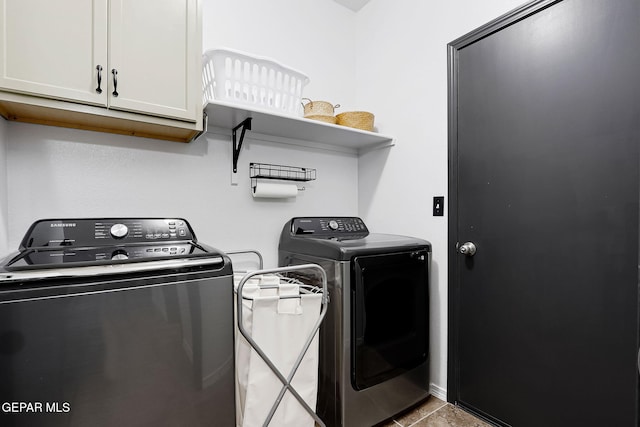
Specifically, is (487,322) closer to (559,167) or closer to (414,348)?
(414,348)

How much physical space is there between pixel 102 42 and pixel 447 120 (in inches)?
69.5

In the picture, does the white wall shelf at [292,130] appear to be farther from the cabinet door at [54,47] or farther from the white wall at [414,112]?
the cabinet door at [54,47]

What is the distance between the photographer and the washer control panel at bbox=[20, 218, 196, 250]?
132 centimetres

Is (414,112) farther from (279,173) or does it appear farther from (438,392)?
(438,392)

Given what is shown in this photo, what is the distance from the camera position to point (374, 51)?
2359 millimetres

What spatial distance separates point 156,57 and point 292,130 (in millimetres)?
830

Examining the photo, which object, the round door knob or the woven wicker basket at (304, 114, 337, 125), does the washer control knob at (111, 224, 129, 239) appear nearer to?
the woven wicker basket at (304, 114, 337, 125)

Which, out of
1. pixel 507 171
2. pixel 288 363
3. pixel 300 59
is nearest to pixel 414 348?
pixel 288 363

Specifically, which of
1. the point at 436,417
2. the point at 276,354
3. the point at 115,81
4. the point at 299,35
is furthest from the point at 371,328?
the point at 299,35

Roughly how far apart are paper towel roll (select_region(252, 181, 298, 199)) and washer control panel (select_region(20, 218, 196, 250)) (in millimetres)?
489

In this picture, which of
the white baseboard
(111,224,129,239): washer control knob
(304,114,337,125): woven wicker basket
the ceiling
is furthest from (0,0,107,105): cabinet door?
the white baseboard

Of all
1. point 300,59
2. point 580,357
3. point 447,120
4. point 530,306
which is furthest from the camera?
point 300,59

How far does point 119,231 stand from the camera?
143cm

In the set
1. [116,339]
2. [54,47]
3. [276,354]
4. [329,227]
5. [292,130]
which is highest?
[54,47]
